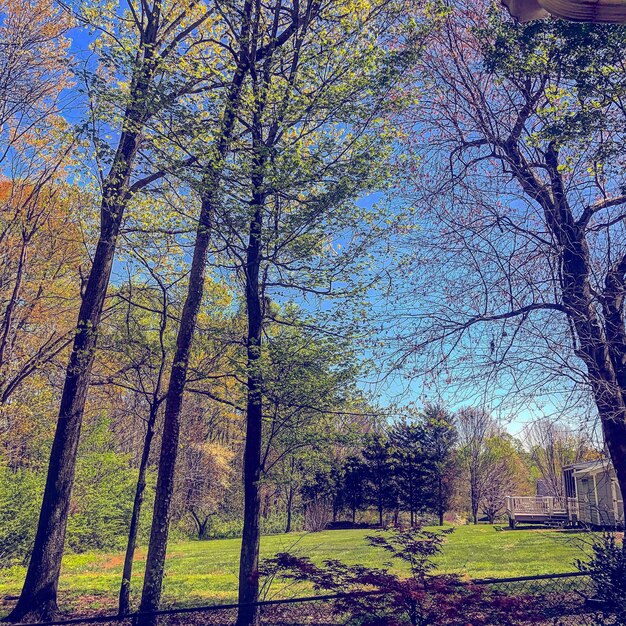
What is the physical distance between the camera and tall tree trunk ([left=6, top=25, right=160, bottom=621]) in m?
Result: 7.26

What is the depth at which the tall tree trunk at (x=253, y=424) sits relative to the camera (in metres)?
6.74

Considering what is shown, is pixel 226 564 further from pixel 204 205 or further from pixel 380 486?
pixel 380 486

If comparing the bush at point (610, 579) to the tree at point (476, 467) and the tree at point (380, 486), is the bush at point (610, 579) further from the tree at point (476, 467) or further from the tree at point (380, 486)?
the tree at point (476, 467)

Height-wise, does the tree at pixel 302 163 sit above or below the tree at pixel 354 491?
above

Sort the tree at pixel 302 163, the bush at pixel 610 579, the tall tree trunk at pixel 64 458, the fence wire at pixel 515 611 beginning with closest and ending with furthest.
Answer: the bush at pixel 610 579, the fence wire at pixel 515 611, the tree at pixel 302 163, the tall tree trunk at pixel 64 458

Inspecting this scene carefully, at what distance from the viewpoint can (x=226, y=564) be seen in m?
13.6

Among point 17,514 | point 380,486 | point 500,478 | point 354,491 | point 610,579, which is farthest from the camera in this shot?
point 500,478

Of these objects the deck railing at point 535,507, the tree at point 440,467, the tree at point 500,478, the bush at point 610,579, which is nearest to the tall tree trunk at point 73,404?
the bush at point 610,579

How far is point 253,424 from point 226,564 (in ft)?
27.1

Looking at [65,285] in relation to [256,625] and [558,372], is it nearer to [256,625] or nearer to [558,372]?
[256,625]

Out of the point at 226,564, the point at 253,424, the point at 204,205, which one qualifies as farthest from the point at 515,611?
the point at 226,564

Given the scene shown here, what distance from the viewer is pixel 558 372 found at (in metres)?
5.09

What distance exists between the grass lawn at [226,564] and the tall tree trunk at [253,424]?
1.61 m

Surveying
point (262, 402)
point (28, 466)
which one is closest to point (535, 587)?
point (262, 402)
